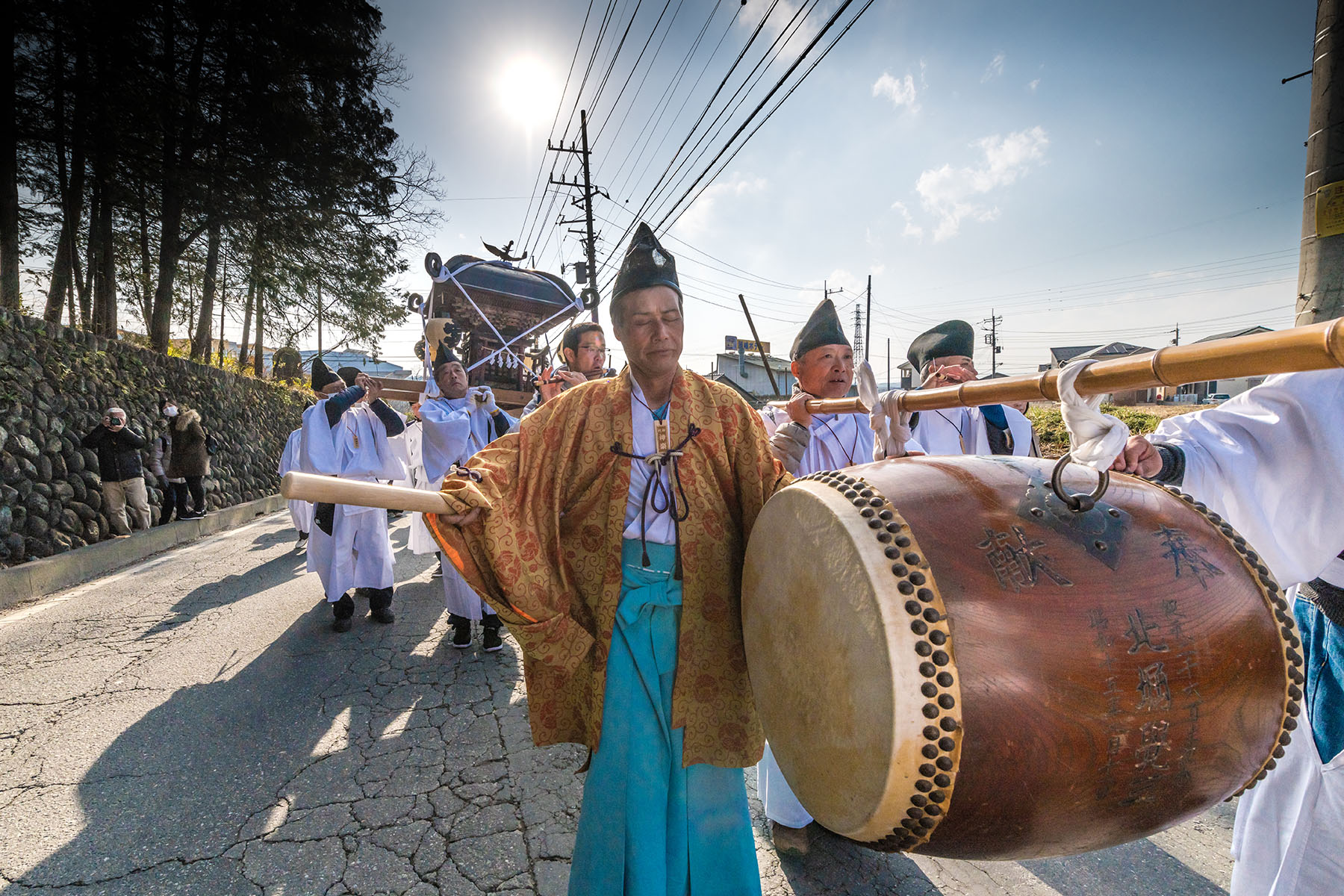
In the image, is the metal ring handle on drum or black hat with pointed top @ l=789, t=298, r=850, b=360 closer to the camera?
the metal ring handle on drum

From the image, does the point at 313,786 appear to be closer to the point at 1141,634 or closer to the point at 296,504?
the point at 1141,634

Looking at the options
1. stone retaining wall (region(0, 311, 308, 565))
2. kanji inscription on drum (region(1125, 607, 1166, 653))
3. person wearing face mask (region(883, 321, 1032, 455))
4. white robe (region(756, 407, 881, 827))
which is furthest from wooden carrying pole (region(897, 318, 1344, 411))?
stone retaining wall (region(0, 311, 308, 565))

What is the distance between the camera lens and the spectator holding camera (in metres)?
7.17

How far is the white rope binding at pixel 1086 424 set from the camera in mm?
1061

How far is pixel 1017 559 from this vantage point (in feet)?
3.25

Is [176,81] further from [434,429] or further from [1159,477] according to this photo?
[1159,477]

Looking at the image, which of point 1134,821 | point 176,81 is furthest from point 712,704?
point 176,81

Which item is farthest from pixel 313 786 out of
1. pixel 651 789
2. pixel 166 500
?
pixel 166 500

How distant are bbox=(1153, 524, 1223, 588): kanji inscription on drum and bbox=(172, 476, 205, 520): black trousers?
11.3 metres

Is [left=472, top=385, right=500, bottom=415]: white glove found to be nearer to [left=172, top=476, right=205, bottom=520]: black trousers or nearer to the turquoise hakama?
the turquoise hakama

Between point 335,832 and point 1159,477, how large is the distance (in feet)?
9.64

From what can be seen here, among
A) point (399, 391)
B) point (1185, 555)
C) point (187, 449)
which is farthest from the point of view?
point (187, 449)

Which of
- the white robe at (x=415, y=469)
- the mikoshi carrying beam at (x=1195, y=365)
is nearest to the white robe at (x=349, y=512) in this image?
the white robe at (x=415, y=469)

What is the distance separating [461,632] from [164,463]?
8046 millimetres
